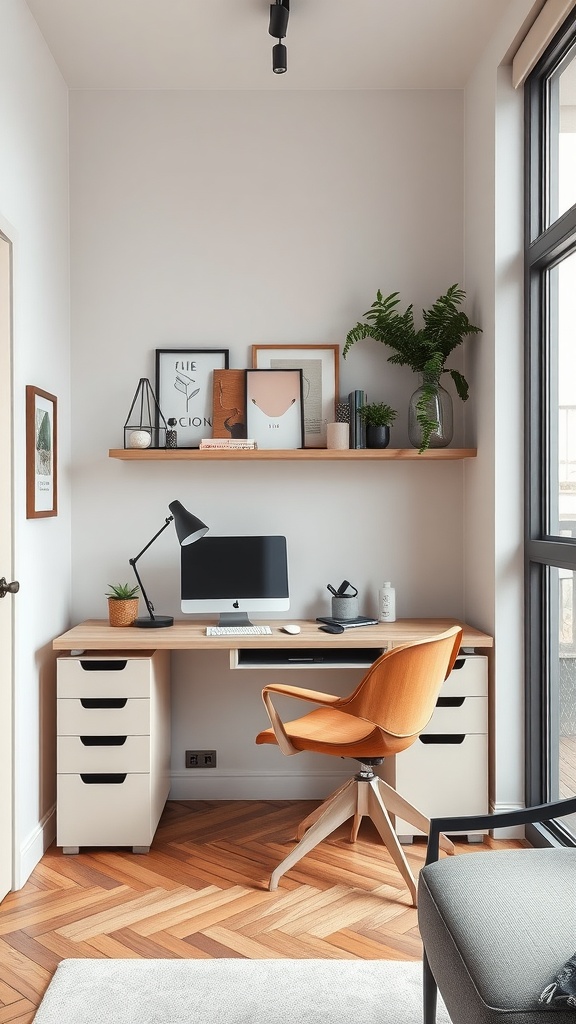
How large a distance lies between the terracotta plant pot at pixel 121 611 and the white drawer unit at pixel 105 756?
0.87 feet

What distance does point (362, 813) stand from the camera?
9.03ft

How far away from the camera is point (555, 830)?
9.18 ft

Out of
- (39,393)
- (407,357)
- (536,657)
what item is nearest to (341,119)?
(407,357)

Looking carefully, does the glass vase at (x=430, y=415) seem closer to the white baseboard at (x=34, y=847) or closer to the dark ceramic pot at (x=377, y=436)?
the dark ceramic pot at (x=377, y=436)

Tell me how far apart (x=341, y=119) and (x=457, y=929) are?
123 inches

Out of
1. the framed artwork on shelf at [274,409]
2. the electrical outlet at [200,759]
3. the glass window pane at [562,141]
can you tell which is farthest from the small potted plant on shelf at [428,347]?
the electrical outlet at [200,759]

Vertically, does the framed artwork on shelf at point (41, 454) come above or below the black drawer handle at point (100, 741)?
above

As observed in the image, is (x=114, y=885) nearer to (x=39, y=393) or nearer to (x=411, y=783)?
(x=411, y=783)

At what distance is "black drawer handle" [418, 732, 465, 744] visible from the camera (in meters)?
2.95

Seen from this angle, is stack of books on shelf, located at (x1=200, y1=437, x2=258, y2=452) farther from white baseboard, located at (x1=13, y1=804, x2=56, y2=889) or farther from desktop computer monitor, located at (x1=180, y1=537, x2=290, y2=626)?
white baseboard, located at (x1=13, y1=804, x2=56, y2=889)

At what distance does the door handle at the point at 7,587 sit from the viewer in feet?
8.19

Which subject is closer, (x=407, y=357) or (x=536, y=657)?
(x=536, y=657)

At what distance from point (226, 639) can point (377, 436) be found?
1026 mm

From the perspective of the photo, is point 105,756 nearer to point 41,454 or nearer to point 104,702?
point 104,702
